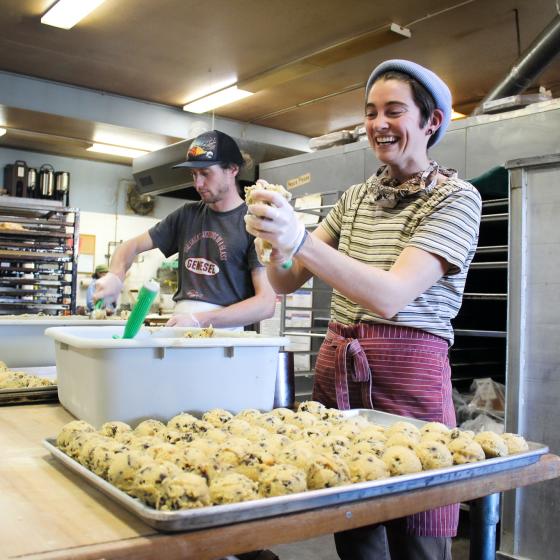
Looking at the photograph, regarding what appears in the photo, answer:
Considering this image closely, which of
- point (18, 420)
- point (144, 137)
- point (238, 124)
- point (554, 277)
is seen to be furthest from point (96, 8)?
point (18, 420)

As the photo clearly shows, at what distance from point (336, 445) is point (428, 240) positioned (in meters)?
0.60

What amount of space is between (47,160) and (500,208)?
26.4 feet

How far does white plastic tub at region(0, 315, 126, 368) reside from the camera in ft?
6.95

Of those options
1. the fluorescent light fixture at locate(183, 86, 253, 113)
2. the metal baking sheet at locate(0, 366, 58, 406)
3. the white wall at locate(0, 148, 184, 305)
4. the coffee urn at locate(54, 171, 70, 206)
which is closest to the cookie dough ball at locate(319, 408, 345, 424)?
the metal baking sheet at locate(0, 366, 58, 406)

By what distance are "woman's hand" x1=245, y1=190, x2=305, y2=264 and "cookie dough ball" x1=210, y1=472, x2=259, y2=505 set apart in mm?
497

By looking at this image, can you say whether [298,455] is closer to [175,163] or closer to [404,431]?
[404,431]

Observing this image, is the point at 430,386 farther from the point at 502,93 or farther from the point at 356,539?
the point at 502,93

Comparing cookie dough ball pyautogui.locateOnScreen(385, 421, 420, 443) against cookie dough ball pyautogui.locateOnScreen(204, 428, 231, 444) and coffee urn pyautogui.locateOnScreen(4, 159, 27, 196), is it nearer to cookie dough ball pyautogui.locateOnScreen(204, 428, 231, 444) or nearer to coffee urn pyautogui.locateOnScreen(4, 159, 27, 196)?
cookie dough ball pyautogui.locateOnScreen(204, 428, 231, 444)

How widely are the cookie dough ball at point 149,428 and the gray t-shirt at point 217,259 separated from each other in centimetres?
137

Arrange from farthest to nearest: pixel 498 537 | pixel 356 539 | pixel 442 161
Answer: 1. pixel 442 161
2. pixel 498 537
3. pixel 356 539

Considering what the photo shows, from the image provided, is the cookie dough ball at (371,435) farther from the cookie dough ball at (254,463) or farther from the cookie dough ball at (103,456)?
the cookie dough ball at (103,456)

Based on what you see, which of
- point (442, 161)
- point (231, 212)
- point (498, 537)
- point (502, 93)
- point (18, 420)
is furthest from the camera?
point (502, 93)

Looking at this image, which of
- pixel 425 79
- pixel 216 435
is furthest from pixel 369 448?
pixel 425 79

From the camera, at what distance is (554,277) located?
8.75 ft
